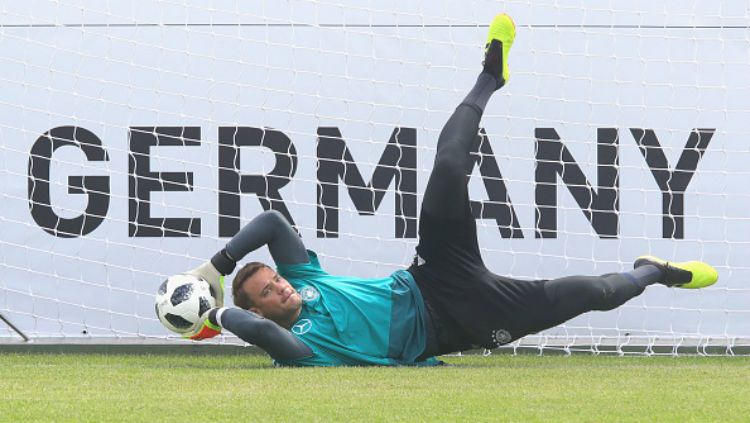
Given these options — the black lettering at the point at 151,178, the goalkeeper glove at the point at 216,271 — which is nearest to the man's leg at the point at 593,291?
the goalkeeper glove at the point at 216,271

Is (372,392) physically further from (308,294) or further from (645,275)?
(645,275)

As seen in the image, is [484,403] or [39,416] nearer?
[39,416]

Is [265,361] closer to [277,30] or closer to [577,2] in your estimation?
[277,30]

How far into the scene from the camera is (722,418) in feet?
11.4

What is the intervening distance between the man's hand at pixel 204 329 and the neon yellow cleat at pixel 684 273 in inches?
82.1

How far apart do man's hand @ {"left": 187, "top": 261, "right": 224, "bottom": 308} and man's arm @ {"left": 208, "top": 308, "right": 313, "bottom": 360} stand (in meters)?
0.24

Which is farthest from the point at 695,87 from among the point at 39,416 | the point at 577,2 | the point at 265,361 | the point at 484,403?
the point at 39,416

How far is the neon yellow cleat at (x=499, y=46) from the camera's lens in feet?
18.7

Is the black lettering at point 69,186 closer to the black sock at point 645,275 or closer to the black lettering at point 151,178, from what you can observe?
the black lettering at point 151,178

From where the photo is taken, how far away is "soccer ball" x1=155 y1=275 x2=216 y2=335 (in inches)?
A: 207

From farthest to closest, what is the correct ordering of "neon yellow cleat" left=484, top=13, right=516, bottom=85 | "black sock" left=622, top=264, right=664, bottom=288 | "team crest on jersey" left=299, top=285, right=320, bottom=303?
"neon yellow cleat" left=484, top=13, right=516, bottom=85 → "black sock" left=622, top=264, right=664, bottom=288 → "team crest on jersey" left=299, top=285, right=320, bottom=303

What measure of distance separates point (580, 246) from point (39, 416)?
12.5ft

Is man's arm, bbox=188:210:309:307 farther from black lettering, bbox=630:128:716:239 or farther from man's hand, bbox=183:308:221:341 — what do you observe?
black lettering, bbox=630:128:716:239

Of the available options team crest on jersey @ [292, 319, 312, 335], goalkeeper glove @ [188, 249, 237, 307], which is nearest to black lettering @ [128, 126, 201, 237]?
goalkeeper glove @ [188, 249, 237, 307]
